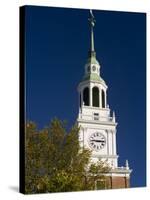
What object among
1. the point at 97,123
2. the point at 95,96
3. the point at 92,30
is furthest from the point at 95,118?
the point at 92,30

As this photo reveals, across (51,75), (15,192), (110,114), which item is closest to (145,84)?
(110,114)

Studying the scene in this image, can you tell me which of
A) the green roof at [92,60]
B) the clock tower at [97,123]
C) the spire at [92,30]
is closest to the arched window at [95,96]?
the clock tower at [97,123]

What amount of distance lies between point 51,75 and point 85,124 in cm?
85

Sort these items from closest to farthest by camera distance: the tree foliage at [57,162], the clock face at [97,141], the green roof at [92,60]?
1. the tree foliage at [57,162]
2. the green roof at [92,60]
3. the clock face at [97,141]

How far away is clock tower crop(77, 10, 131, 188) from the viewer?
37.2 ft

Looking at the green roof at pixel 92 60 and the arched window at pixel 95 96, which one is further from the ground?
the green roof at pixel 92 60

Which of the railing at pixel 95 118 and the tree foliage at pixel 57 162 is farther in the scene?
the railing at pixel 95 118

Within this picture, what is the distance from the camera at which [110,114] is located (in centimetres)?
1147

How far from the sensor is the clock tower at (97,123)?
37.2 ft

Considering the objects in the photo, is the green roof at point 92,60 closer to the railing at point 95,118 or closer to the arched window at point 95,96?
the arched window at point 95,96

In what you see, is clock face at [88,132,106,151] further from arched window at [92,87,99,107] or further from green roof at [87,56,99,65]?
green roof at [87,56,99,65]

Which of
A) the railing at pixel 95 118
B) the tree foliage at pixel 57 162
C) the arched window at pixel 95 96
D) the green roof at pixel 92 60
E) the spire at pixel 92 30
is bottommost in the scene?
the tree foliage at pixel 57 162

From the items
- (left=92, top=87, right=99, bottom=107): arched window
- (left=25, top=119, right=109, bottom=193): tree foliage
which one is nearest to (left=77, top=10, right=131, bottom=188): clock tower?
(left=92, top=87, right=99, bottom=107): arched window

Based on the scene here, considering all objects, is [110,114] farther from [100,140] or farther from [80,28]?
[80,28]
